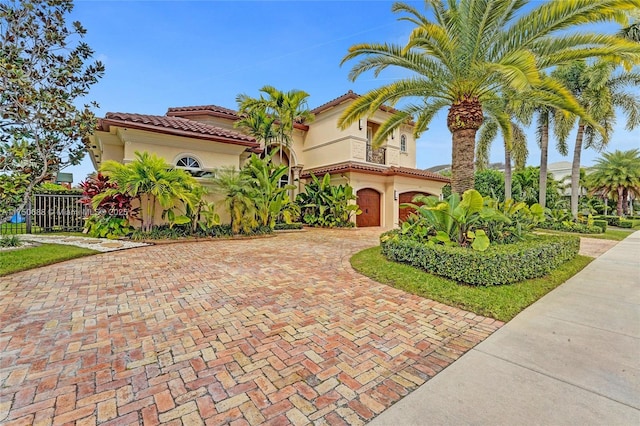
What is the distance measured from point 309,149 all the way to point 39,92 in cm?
1505

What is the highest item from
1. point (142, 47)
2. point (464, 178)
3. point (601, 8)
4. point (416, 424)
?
point (142, 47)

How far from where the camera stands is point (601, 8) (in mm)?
6098

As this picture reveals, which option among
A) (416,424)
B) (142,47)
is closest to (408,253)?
(416,424)

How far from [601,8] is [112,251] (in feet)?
45.7

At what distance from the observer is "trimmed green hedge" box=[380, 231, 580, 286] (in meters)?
5.50

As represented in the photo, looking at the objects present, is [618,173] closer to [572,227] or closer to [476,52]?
[572,227]

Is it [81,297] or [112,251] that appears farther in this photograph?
[112,251]

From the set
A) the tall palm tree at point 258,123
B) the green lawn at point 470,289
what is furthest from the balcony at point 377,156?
the green lawn at point 470,289

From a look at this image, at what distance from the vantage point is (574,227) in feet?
55.9

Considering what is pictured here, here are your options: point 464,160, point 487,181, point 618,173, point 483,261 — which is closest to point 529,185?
point 487,181

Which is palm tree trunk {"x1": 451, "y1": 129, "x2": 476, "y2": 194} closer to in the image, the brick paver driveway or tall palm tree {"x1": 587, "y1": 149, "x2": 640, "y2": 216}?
the brick paver driveway

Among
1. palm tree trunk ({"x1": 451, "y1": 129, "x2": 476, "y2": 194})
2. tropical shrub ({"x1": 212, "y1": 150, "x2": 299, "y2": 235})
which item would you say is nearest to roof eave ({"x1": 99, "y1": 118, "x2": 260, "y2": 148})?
tropical shrub ({"x1": 212, "y1": 150, "x2": 299, "y2": 235})

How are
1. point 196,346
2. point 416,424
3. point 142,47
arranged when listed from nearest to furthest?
point 416,424, point 196,346, point 142,47

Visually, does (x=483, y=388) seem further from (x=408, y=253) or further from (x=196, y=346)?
(x=408, y=253)
